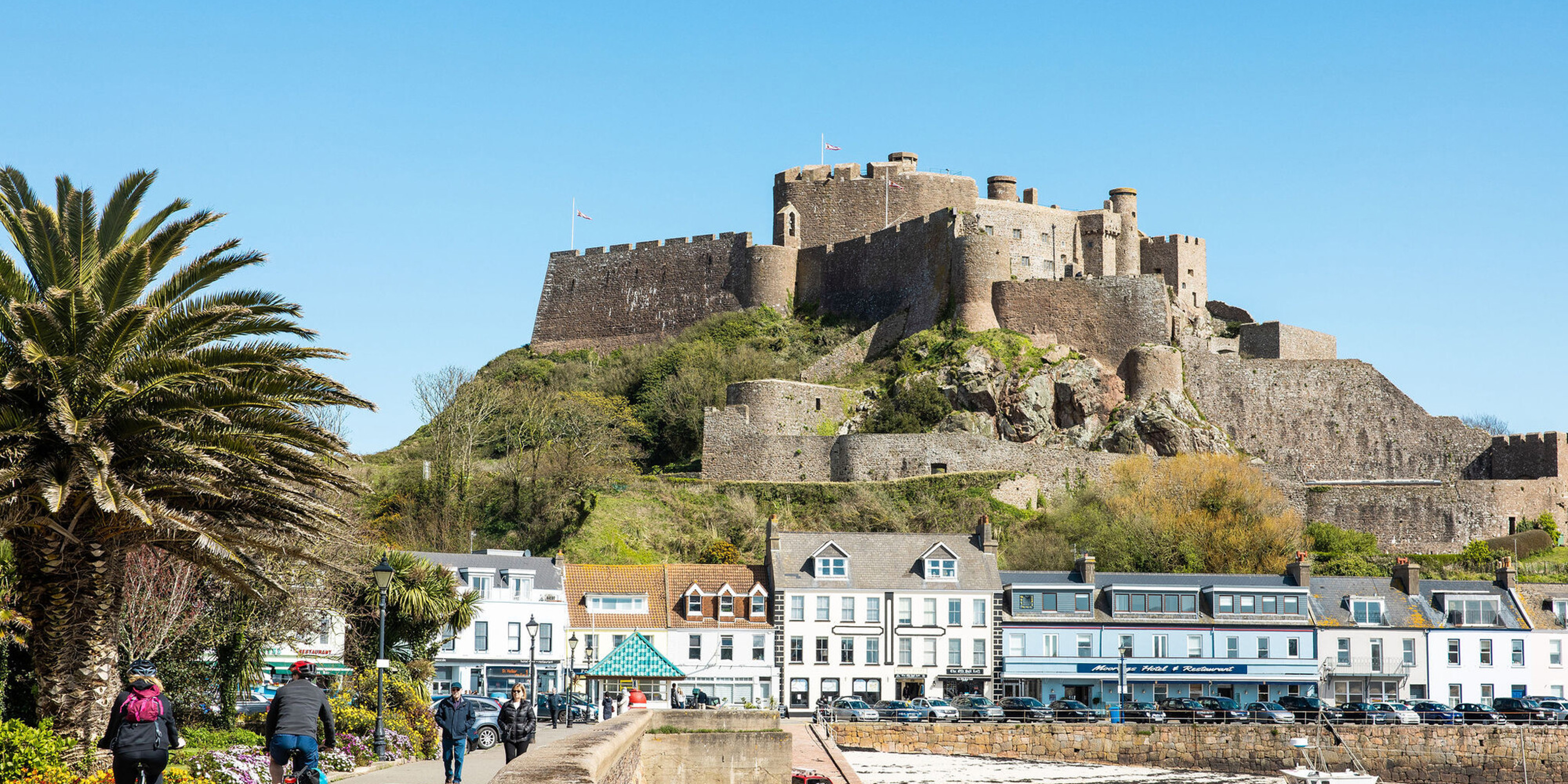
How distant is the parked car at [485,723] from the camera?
27844 mm

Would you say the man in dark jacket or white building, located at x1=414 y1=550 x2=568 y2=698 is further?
white building, located at x1=414 y1=550 x2=568 y2=698

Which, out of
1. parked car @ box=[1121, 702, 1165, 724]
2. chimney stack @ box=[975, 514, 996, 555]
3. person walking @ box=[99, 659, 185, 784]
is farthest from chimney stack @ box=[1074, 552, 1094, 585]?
person walking @ box=[99, 659, 185, 784]

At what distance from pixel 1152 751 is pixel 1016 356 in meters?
30.1

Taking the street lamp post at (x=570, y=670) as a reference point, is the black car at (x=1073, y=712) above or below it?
below

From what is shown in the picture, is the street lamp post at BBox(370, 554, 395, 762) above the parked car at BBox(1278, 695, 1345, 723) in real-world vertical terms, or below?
above

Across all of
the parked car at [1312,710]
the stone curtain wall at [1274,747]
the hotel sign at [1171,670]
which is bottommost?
the stone curtain wall at [1274,747]

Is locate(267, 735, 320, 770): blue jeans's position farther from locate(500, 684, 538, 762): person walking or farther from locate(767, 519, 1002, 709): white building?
locate(767, 519, 1002, 709): white building

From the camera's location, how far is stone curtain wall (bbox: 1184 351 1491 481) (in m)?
70.5

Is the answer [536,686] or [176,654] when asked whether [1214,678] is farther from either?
[176,654]

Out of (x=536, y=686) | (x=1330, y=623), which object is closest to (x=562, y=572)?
(x=536, y=686)

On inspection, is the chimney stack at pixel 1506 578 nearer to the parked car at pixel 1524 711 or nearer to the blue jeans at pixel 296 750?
the parked car at pixel 1524 711

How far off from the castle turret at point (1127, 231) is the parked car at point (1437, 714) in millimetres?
34009

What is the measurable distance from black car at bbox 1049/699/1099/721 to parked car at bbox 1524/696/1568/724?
1342 cm

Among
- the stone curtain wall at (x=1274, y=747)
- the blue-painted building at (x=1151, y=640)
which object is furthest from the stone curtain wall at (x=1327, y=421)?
the stone curtain wall at (x=1274, y=747)
